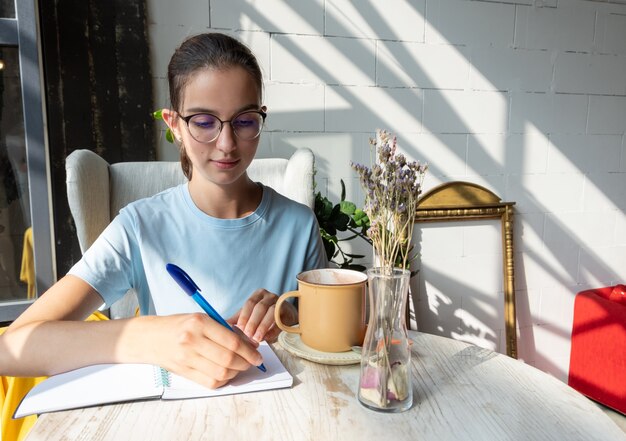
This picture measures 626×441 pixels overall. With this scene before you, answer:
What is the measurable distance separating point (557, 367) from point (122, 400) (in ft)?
8.41

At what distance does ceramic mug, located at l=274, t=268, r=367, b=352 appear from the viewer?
62 centimetres

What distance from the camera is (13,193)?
168cm

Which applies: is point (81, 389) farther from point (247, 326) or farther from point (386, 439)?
point (386, 439)

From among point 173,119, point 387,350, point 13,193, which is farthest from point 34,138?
point 387,350

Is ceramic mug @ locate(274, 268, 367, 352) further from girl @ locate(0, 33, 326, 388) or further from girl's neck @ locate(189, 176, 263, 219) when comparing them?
girl's neck @ locate(189, 176, 263, 219)

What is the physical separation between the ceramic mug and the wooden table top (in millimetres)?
53

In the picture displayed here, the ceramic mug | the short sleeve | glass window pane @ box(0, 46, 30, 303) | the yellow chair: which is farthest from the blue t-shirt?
glass window pane @ box(0, 46, 30, 303)

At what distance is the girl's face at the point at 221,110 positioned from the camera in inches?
33.8

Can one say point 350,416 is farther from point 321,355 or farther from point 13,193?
point 13,193

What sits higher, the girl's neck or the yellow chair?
the girl's neck

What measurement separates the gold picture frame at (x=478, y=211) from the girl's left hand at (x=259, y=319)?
1.42m

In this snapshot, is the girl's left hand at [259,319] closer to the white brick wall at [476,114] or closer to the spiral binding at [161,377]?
the spiral binding at [161,377]

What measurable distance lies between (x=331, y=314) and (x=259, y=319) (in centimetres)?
16

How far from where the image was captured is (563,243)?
2379mm
